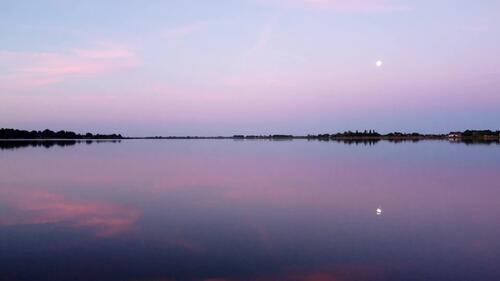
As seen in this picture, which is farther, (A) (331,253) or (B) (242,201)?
(B) (242,201)

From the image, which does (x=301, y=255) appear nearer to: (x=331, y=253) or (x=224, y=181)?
(x=331, y=253)

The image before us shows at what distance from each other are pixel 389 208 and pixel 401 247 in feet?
19.9

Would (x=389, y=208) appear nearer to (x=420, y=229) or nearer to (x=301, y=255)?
(x=420, y=229)

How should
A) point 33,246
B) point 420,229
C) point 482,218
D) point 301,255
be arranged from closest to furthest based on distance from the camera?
point 301,255, point 33,246, point 420,229, point 482,218

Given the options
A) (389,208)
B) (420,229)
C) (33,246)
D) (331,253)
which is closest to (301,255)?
(331,253)

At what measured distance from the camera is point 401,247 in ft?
37.6

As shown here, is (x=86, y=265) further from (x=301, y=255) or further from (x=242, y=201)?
(x=242, y=201)

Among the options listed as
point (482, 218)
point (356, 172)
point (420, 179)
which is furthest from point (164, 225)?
point (356, 172)

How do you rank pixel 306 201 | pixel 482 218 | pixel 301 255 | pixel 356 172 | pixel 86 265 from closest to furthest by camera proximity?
1. pixel 86 265
2. pixel 301 255
3. pixel 482 218
4. pixel 306 201
5. pixel 356 172

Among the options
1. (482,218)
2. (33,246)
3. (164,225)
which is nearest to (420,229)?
(482,218)

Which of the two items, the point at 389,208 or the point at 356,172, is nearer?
the point at 389,208

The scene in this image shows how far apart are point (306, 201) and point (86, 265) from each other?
1089 centimetres

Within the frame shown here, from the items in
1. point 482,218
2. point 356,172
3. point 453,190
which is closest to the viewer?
point 482,218

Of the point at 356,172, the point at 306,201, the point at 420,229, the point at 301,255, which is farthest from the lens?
the point at 356,172
